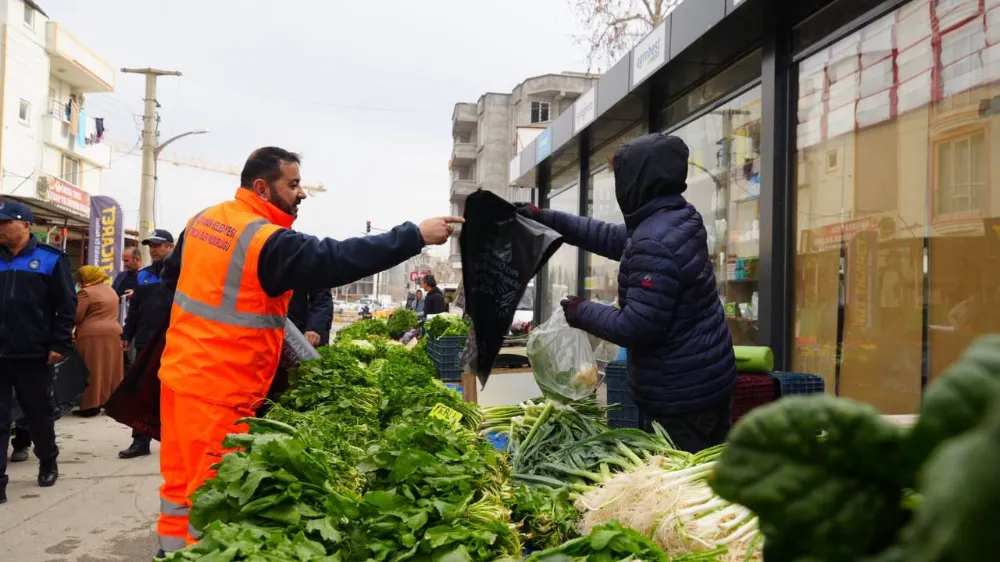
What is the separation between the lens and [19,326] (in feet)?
19.7

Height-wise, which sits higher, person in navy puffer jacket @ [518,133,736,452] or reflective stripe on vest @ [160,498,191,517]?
person in navy puffer jacket @ [518,133,736,452]

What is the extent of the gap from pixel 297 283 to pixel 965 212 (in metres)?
4.19

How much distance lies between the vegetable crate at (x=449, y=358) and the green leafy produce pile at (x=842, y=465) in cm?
603

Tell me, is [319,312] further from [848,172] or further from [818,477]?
[818,477]

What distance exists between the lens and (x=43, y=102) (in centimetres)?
3341

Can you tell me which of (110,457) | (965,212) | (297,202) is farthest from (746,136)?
(110,457)

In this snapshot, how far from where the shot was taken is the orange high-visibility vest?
3.15m

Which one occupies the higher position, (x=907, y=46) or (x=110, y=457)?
(x=907, y=46)

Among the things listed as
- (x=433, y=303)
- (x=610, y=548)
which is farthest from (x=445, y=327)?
(x=433, y=303)

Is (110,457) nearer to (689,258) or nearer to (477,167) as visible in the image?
(689,258)

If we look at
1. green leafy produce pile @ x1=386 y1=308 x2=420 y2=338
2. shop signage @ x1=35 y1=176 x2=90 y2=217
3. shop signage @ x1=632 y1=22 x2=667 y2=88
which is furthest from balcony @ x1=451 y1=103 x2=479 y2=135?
shop signage @ x1=632 y1=22 x2=667 y2=88

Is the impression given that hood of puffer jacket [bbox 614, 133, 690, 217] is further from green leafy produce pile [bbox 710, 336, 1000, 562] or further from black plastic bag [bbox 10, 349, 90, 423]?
black plastic bag [bbox 10, 349, 90, 423]

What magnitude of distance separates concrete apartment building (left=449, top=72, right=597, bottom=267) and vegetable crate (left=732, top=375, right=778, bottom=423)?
3853 cm

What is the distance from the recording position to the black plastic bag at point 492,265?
397 cm
